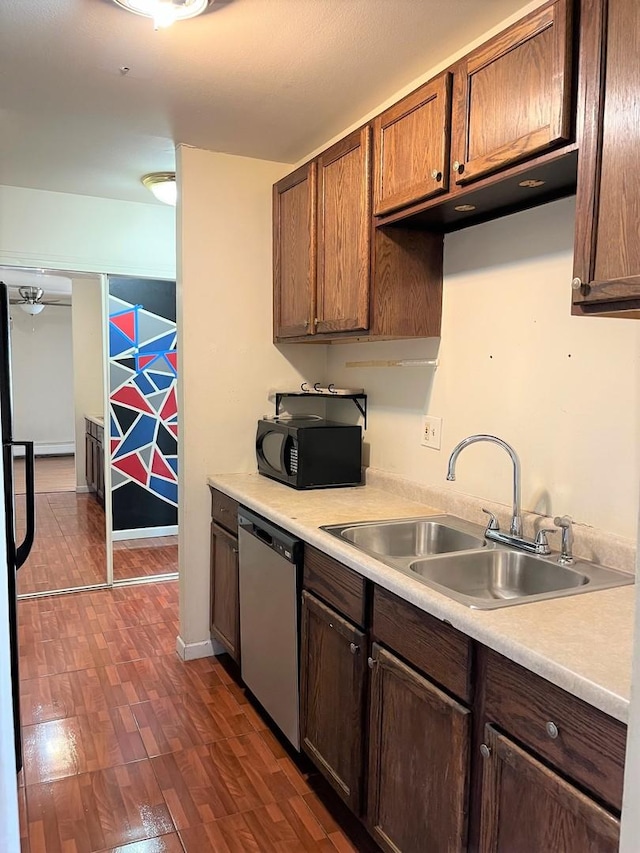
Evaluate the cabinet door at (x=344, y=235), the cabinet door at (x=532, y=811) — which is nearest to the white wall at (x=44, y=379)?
the cabinet door at (x=344, y=235)

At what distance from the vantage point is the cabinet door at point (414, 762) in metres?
1.37

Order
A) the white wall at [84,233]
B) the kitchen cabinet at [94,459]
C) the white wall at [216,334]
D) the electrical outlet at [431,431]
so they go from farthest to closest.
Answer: the kitchen cabinet at [94,459], the white wall at [84,233], the white wall at [216,334], the electrical outlet at [431,431]

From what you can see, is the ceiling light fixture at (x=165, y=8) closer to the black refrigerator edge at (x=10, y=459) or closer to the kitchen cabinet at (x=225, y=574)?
the black refrigerator edge at (x=10, y=459)

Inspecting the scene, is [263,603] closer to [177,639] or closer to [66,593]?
[177,639]

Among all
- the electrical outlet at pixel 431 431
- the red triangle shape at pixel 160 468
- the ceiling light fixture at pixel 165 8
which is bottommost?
the red triangle shape at pixel 160 468

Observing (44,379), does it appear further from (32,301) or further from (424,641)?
(424,641)

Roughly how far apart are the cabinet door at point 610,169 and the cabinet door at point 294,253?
1.45m

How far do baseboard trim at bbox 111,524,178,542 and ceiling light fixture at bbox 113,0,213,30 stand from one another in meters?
3.83

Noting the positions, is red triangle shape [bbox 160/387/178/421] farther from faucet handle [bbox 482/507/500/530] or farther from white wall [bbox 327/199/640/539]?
faucet handle [bbox 482/507/500/530]

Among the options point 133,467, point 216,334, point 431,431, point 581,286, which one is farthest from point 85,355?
point 581,286

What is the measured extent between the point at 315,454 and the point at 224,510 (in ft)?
1.69

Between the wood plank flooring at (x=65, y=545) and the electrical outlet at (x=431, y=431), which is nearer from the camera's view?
the electrical outlet at (x=431, y=431)

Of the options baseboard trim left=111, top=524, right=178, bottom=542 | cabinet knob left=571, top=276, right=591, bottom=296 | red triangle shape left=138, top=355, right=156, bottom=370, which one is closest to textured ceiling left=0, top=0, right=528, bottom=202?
cabinet knob left=571, top=276, right=591, bottom=296

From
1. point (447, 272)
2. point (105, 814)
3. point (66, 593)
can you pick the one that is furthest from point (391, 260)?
point (66, 593)
